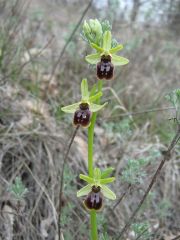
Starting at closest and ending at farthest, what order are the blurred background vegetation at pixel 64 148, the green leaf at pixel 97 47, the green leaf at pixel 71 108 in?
1. the green leaf at pixel 97 47
2. the green leaf at pixel 71 108
3. the blurred background vegetation at pixel 64 148

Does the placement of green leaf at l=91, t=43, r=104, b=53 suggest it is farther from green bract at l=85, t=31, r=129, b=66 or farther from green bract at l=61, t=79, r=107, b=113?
green bract at l=61, t=79, r=107, b=113

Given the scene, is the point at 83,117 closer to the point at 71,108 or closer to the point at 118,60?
the point at 71,108

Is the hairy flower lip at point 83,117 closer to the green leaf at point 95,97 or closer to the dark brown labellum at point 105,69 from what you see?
the green leaf at point 95,97

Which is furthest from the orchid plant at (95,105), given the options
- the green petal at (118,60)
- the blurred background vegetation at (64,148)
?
the blurred background vegetation at (64,148)

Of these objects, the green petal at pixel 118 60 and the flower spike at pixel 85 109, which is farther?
the green petal at pixel 118 60

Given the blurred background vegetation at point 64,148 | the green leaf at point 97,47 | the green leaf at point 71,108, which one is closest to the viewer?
the green leaf at point 97,47
